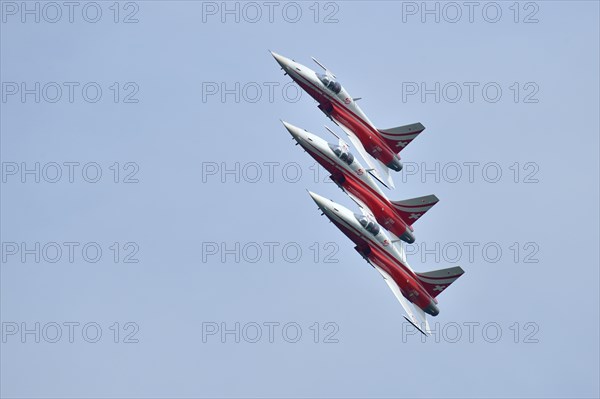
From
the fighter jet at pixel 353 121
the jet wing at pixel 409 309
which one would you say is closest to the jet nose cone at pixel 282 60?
the fighter jet at pixel 353 121

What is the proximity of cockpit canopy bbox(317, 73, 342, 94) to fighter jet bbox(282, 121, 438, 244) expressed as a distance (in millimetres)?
5367

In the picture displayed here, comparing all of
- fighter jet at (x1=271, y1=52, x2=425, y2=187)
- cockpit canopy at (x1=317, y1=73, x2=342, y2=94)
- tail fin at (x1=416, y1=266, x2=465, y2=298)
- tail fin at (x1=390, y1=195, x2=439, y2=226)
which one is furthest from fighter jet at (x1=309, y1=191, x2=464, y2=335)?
cockpit canopy at (x1=317, y1=73, x2=342, y2=94)

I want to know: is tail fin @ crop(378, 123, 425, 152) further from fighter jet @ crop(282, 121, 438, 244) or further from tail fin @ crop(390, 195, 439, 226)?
tail fin @ crop(390, 195, 439, 226)

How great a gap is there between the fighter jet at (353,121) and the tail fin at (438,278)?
8.52 meters

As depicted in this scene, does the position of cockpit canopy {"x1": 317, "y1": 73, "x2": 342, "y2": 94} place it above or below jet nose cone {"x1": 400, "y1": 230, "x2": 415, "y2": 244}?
above

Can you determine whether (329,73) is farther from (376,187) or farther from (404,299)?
(404,299)

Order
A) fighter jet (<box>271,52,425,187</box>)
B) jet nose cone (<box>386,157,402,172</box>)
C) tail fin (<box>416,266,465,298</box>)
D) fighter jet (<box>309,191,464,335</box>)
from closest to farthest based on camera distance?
fighter jet (<box>309,191,464,335</box>), tail fin (<box>416,266,465,298</box>), fighter jet (<box>271,52,425,187</box>), jet nose cone (<box>386,157,402,172</box>)

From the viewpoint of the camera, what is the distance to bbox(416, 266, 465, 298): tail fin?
13025cm

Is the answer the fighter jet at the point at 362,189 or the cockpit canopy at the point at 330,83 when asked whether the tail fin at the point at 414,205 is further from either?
the cockpit canopy at the point at 330,83

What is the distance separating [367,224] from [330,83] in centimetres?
1375

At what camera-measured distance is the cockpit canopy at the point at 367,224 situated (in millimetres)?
127438

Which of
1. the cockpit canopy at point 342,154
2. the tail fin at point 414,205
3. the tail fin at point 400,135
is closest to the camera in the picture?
the cockpit canopy at point 342,154

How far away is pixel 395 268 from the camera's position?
424 feet

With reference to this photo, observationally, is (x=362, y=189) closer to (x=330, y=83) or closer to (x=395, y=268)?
(x=395, y=268)
